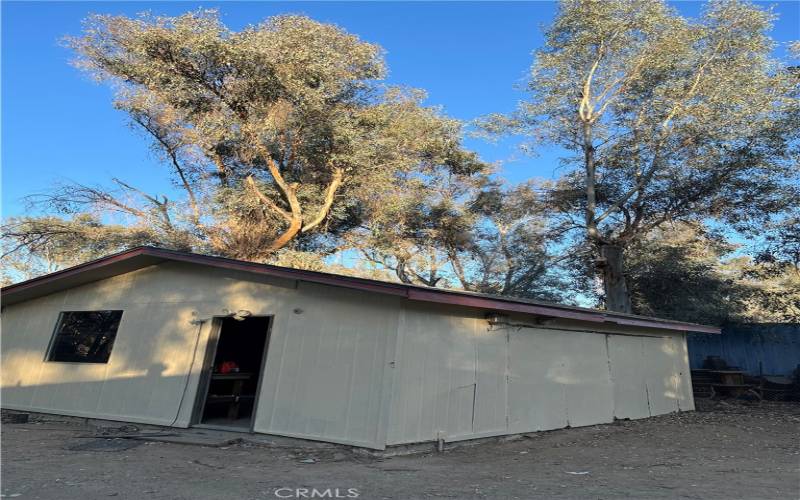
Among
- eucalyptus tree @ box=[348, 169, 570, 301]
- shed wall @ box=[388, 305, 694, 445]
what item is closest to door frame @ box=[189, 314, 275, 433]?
shed wall @ box=[388, 305, 694, 445]

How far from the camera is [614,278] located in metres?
15.5

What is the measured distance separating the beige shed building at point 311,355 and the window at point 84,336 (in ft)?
0.09

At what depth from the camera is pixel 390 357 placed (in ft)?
20.4

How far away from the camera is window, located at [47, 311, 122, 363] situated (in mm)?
8680

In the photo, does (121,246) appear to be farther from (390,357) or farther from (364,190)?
(390,357)

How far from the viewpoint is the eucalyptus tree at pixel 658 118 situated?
1313 centimetres

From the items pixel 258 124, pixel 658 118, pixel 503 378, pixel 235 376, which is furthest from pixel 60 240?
pixel 658 118

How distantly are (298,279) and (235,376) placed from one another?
3064 millimetres

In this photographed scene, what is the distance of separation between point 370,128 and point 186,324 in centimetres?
971

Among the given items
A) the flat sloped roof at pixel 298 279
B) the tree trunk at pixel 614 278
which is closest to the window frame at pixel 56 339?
the flat sloped roof at pixel 298 279

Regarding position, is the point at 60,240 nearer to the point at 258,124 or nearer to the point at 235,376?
the point at 258,124

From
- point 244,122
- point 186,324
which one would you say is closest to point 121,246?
point 244,122

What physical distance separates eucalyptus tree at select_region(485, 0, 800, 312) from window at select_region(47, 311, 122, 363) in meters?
13.8

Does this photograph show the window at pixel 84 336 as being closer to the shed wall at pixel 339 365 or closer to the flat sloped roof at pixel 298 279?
the shed wall at pixel 339 365
